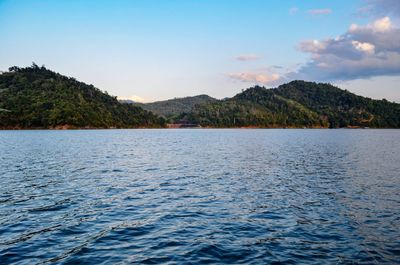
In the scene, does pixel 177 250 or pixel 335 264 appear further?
pixel 177 250

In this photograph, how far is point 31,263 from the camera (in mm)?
16531

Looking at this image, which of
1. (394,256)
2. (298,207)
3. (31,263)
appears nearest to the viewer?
(31,263)

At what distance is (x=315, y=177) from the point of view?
45.4m

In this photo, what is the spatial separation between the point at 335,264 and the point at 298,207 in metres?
12.1

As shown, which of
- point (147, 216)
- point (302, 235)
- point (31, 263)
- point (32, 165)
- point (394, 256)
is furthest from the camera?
point (32, 165)

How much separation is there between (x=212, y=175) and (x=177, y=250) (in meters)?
28.4

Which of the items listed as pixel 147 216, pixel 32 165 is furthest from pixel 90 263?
pixel 32 165

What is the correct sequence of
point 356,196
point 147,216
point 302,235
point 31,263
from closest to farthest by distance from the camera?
point 31,263, point 302,235, point 147,216, point 356,196

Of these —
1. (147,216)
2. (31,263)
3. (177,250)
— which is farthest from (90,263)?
(147,216)

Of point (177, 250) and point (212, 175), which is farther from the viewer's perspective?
point (212, 175)

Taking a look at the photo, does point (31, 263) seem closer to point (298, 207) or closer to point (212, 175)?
point (298, 207)

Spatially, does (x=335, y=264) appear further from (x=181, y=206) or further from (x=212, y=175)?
(x=212, y=175)

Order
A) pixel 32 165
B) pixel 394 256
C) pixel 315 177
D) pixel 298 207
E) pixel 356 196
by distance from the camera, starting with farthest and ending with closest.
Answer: pixel 32 165 → pixel 315 177 → pixel 356 196 → pixel 298 207 → pixel 394 256

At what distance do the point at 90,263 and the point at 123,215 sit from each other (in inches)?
365
